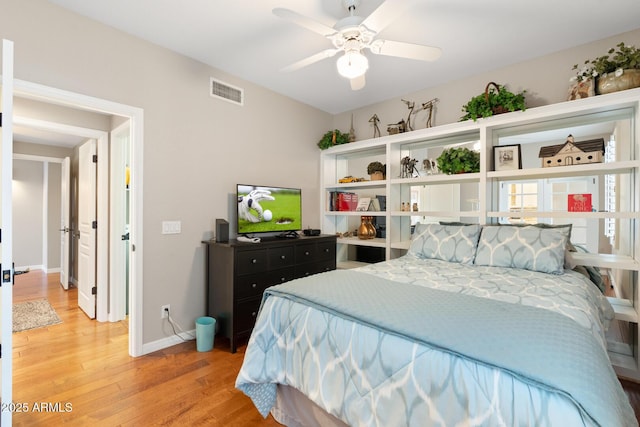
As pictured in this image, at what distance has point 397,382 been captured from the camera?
1.17 metres

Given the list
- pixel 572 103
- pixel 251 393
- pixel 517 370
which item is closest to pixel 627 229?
pixel 572 103

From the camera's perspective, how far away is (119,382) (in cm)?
213

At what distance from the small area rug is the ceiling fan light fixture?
3.88 m

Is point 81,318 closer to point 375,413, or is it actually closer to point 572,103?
point 375,413

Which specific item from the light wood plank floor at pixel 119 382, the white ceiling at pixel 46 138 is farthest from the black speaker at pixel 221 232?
the white ceiling at pixel 46 138

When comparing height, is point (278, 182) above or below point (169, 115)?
below

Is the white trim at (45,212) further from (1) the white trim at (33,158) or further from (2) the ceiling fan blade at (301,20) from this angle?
(2) the ceiling fan blade at (301,20)

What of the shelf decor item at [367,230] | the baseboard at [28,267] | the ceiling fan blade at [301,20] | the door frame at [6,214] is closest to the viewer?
the door frame at [6,214]

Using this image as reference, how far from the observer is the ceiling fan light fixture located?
1910 millimetres

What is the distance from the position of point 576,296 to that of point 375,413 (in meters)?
1.25

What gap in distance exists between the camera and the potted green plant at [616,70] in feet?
7.11

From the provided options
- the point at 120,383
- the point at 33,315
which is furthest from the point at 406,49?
the point at 33,315

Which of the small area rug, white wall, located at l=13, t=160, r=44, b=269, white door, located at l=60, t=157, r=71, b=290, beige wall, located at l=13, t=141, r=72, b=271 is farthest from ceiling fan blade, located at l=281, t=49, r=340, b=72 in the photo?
white wall, located at l=13, t=160, r=44, b=269

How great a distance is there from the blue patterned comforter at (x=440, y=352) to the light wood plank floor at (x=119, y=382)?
422 millimetres
